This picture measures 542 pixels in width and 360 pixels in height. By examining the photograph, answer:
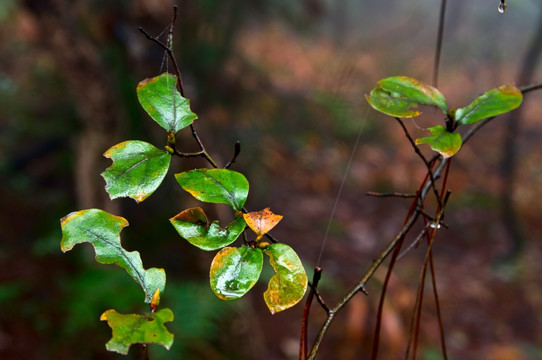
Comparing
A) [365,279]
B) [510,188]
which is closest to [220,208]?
[365,279]

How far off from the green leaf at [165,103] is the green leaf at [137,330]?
0.22m

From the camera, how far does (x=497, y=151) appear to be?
7984 millimetres

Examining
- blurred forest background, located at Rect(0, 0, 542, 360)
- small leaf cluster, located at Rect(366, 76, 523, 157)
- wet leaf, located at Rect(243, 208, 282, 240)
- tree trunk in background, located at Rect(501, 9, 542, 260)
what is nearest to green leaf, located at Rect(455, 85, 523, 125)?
small leaf cluster, located at Rect(366, 76, 523, 157)

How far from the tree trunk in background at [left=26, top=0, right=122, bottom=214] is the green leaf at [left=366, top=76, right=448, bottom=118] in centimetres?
280

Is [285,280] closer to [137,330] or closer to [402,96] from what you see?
[137,330]

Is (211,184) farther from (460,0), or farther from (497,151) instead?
(460,0)

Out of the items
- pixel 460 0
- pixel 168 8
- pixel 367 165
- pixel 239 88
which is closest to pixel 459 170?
pixel 367 165

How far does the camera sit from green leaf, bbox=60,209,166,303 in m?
0.51

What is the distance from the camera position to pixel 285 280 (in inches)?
19.5

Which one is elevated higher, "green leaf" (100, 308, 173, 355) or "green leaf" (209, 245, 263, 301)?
"green leaf" (209, 245, 263, 301)

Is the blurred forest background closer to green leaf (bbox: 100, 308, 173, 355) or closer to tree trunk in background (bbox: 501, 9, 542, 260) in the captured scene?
tree trunk in background (bbox: 501, 9, 542, 260)

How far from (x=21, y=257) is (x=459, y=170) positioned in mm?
6189

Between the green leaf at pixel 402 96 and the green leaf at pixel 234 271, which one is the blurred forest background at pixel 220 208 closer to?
the green leaf at pixel 402 96

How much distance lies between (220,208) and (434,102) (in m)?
3.05
